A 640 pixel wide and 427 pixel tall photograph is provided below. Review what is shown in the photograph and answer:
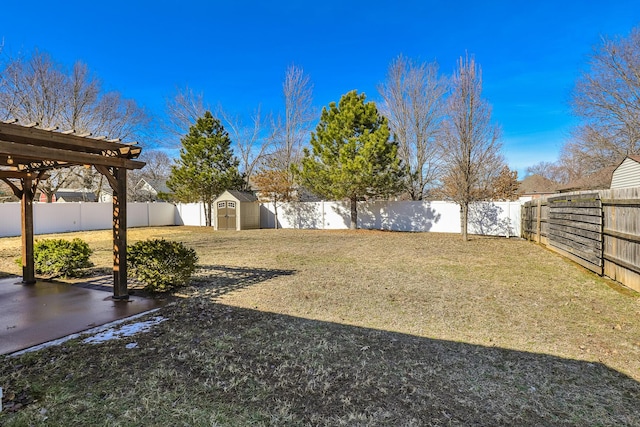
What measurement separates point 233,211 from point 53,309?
1406 cm

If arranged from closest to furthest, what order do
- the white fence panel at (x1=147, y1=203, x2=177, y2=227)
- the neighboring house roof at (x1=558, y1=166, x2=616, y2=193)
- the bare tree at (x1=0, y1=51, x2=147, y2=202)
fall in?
1. the neighboring house roof at (x1=558, y1=166, x2=616, y2=193)
2. the bare tree at (x1=0, y1=51, x2=147, y2=202)
3. the white fence panel at (x1=147, y1=203, x2=177, y2=227)

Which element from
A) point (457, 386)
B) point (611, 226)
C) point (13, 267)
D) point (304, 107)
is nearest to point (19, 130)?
point (457, 386)

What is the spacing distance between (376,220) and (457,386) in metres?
15.2

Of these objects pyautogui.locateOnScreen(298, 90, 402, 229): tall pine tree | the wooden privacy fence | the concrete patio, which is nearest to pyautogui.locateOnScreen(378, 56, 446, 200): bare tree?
pyautogui.locateOnScreen(298, 90, 402, 229): tall pine tree

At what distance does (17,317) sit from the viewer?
4.02m

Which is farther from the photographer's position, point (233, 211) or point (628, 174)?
point (233, 211)

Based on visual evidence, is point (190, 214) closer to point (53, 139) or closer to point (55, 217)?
point (55, 217)

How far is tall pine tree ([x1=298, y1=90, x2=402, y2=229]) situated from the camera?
48.7 feet

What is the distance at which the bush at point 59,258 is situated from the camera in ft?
20.6

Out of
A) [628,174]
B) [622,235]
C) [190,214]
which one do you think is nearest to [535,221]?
[628,174]

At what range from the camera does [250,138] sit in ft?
79.6

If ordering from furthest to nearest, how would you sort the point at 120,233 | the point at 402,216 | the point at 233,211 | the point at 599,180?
the point at 233,211 < the point at 599,180 < the point at 402,216 < the point at 120,233

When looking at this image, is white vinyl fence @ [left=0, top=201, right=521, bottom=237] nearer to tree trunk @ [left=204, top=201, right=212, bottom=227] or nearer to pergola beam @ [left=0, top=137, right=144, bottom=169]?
tree trunk @ [left=204, top=201, right=212, bottom=227]

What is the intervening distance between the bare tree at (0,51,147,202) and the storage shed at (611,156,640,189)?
21393 mm
